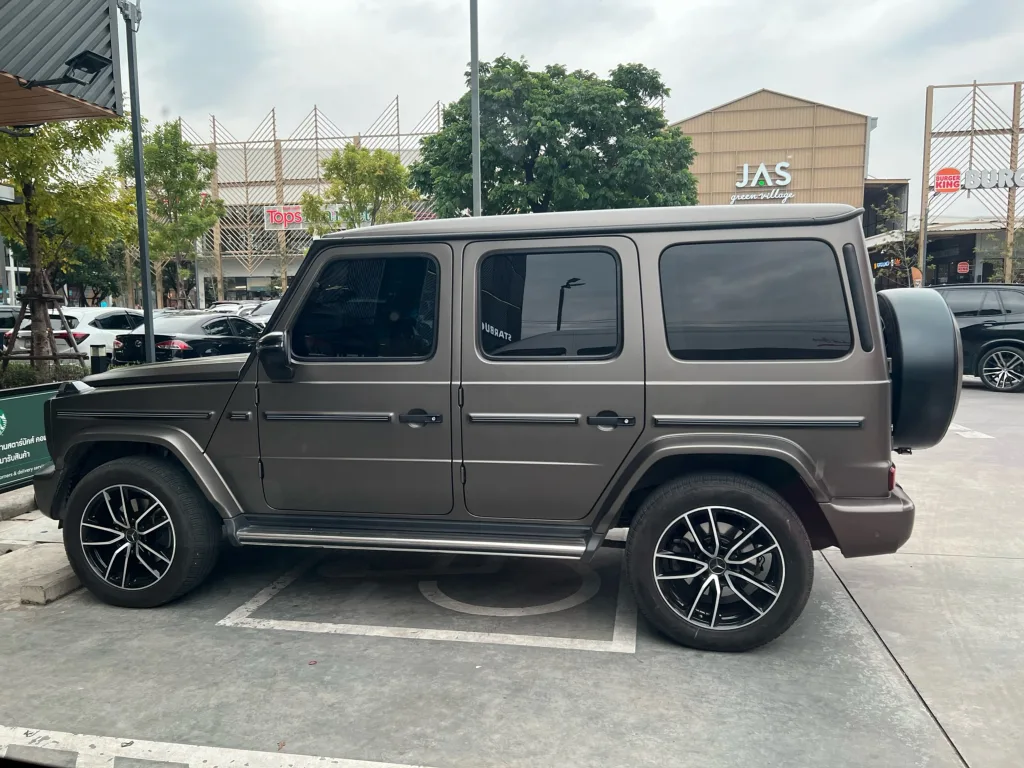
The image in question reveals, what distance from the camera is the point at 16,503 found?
6.41 m

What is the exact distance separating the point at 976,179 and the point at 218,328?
3466 centimetres

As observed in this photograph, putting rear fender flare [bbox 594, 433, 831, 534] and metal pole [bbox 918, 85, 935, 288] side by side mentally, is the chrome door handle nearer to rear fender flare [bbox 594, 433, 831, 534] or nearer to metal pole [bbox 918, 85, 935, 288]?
rear fender flare [bbox 594, 433, 831, 534]

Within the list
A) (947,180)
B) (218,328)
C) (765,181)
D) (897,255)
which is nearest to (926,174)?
(947,180)

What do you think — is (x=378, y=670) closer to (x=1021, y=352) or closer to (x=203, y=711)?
(x=203, y=711)

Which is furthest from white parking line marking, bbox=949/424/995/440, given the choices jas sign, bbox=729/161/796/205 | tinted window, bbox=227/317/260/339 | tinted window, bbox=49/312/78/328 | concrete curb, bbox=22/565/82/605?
jas sign, bbox=729/161/796/205

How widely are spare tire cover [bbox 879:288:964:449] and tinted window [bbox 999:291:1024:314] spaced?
11.1 m

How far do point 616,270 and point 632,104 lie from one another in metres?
18.1

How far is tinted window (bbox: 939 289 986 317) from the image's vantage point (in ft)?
42.9

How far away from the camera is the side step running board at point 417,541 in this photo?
383cm

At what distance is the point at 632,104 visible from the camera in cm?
2034

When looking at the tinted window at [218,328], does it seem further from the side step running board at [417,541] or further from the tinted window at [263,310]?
the side step running board at [417,541]

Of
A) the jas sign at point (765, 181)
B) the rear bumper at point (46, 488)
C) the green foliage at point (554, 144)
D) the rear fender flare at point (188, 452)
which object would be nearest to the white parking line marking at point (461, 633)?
the rear fender flare at point (188, 452)

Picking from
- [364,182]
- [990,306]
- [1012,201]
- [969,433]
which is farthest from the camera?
[1012,201]

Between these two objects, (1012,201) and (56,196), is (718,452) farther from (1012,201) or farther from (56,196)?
(1012,201)
